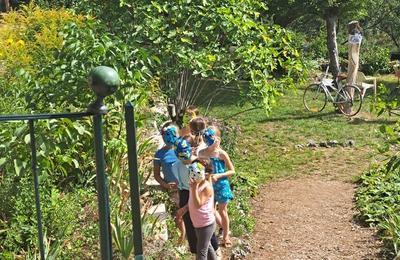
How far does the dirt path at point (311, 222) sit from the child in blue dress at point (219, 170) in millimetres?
575

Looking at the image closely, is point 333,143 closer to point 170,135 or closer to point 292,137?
point 292,137

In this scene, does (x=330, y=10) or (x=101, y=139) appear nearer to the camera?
(x=101, y=139)

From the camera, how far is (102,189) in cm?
220

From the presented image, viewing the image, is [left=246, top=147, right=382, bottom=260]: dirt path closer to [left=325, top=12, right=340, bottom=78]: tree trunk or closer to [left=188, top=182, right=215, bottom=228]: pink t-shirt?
[left=188, top=182, right=215, bottom=228]: pink t-shirt

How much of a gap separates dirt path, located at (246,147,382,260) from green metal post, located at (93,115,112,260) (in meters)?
4.01

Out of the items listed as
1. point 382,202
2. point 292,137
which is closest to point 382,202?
point 382,202

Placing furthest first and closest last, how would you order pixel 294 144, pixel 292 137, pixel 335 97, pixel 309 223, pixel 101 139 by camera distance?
pixel 335 97 → pixel 292 137 → pixel 294 144 → pixel 309 223 → pixel 101 139

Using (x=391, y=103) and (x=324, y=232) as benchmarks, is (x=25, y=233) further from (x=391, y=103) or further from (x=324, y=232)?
(x=324, y=232)

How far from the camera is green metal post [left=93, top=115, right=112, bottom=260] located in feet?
7.11

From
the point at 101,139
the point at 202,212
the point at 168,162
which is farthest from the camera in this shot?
the point at 168,162

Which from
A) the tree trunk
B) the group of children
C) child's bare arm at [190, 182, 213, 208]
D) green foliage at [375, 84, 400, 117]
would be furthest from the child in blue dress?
the tree trunk

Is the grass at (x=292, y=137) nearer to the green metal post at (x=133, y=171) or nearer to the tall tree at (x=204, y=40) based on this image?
the tall tree at (x=204, y=40)

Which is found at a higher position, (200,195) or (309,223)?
(200,195)

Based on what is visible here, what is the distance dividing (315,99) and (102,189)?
1294 centimetres
